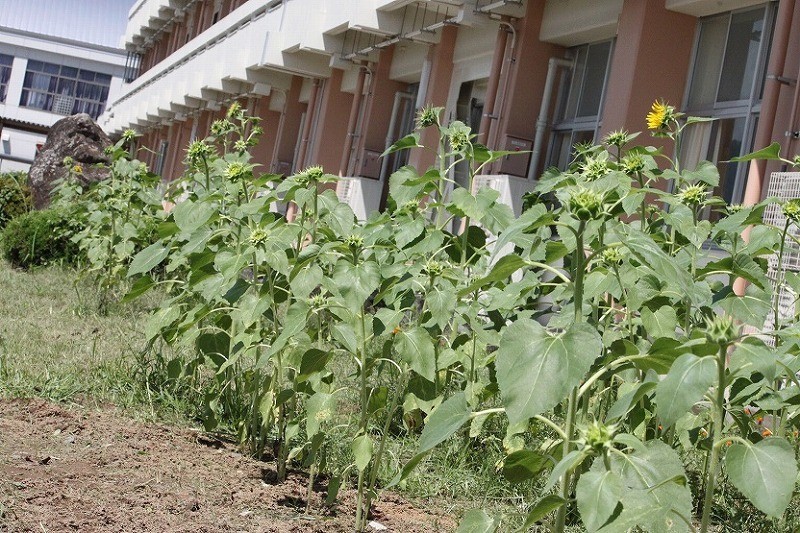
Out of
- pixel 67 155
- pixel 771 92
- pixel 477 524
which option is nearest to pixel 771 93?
pixel 771 92

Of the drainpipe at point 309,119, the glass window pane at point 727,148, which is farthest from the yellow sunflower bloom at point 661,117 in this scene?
the drainpipe at point 309,119

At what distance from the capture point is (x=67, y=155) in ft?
62.0

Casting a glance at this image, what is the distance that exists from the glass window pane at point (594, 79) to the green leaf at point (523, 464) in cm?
885

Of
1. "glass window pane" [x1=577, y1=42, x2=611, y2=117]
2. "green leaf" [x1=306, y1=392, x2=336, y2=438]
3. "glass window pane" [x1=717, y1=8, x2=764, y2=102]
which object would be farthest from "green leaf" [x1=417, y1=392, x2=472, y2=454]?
"glass window pane" [x1=577, y1=42, x2=611, y2=117]

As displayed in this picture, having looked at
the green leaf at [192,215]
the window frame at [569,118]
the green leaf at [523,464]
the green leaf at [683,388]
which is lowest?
the green leaf at [523,464]

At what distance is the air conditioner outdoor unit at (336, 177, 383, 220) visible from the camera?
52.3 ft

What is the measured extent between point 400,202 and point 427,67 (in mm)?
10597

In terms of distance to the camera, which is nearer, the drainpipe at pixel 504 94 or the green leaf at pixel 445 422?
the green leaf at pixel 445 422

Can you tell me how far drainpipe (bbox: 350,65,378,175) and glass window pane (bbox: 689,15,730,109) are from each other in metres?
7.57

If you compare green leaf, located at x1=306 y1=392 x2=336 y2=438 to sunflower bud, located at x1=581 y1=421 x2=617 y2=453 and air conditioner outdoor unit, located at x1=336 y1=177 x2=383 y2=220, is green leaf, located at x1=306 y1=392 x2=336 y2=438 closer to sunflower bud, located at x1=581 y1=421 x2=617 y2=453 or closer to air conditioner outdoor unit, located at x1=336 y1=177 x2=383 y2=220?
sunflower bud, located at x1=581 y1=421 x2=617 y2=453

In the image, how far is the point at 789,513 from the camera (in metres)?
3.88

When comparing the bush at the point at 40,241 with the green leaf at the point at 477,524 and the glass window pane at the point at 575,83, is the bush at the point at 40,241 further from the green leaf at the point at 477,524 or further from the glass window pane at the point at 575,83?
the green leaf at the point at 477,524

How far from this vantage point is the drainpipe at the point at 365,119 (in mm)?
16422

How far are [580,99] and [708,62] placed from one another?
7.39 feet
